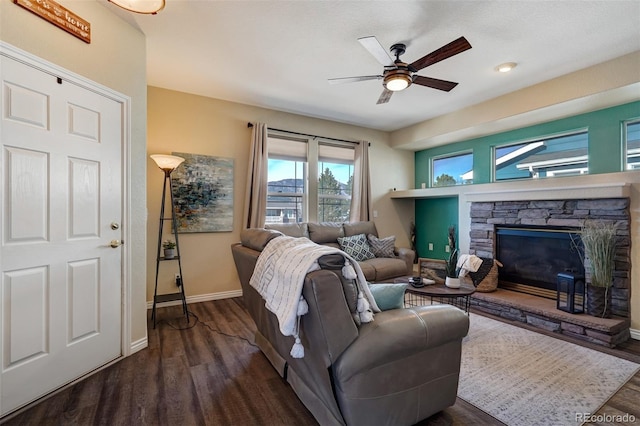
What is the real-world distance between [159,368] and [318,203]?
3.30 metres

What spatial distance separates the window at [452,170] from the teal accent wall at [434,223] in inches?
13.3

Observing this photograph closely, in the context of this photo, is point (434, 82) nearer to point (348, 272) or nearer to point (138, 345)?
point (348, 272)

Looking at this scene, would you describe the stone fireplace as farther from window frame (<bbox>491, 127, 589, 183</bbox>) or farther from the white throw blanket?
the white throw blanket

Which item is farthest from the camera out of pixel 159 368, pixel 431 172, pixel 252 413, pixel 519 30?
pixel 431 172

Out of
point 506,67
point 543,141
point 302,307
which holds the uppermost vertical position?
point 506,67

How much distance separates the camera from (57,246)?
77.2 inches

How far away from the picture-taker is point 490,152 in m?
4.60

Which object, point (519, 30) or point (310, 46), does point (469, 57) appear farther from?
point (310, 46)

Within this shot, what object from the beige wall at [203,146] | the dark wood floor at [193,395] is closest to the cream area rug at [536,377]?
the dark wood floor at [193,395]

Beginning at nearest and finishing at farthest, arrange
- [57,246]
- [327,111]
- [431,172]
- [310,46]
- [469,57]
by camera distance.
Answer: [57,246] < [310,46] < [469,57] < [327,111] < [431,172]

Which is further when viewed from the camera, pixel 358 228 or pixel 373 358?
pixel 358 228

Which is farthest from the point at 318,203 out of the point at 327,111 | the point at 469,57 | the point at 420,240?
the point at 469,57

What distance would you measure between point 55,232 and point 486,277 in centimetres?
447

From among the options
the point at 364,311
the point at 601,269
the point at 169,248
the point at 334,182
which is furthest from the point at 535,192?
the point at 169,248
